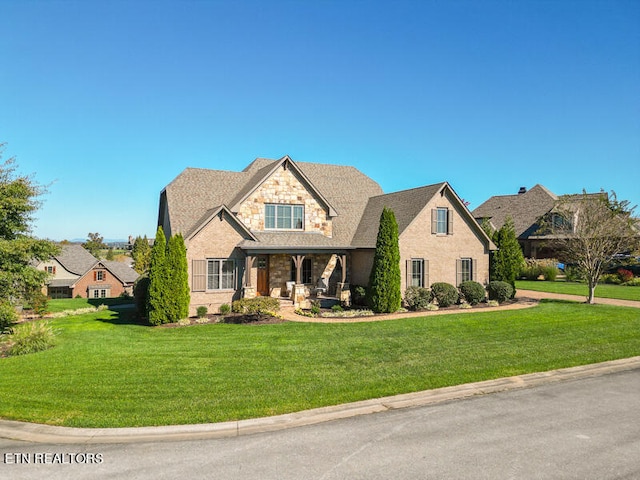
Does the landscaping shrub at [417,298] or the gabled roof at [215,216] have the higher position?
the gabled roof at [215,216]

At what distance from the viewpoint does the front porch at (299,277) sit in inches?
915

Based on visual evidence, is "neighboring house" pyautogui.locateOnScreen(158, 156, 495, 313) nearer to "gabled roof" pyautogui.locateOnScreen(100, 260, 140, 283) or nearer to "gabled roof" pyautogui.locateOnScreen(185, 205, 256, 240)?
"gabled roof" pyautogui.locateOnScreen(185, 205, 256, 240)

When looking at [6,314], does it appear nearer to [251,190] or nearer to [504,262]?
[251,190]

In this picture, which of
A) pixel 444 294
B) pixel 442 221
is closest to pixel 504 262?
pixel 442 221

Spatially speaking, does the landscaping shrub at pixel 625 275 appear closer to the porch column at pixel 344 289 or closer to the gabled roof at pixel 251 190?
the gabled roof at pixel 251 190

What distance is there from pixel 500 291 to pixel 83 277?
2044 inches

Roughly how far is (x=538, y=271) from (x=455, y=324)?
2426 cm

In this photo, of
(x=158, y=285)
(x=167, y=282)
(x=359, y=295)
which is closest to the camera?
(x=158, y=285)

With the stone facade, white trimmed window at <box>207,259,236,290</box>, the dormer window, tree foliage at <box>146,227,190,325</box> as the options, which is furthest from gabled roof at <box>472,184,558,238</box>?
tree foliage at <box>146,227,190,325</box>

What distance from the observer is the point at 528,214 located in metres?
49.2

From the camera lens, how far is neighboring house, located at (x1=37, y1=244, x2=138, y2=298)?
55.8 m

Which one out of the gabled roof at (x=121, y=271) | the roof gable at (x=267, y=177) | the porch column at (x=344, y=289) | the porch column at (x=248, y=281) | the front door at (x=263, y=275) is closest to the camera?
the porch column at (x=248, y=281)

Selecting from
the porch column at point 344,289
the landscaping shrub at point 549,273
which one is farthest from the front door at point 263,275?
the landscaping shrub at point 549,273

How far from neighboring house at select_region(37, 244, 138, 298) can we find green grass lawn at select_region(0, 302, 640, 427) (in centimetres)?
4153
